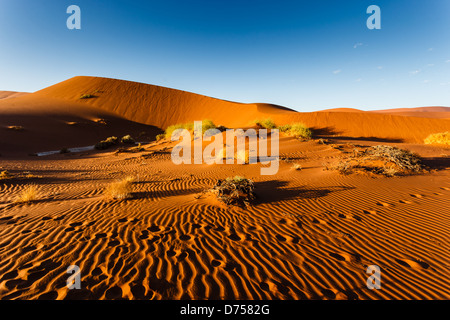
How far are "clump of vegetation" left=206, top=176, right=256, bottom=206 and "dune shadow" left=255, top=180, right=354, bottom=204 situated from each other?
0.33 m

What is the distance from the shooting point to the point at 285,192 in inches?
246

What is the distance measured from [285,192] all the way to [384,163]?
192 inches

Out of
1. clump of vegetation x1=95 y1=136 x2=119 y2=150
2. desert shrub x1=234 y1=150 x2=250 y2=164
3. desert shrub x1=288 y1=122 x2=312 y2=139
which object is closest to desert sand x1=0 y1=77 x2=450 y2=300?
desert shrub x1=234 y1=150 x2=250 y2=164

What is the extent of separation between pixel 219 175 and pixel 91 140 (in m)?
23.9

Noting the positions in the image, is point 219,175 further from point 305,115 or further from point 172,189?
point 305,115

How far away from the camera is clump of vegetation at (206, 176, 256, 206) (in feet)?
17.6

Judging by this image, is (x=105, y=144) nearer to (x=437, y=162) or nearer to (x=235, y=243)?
(x=235, y=243)

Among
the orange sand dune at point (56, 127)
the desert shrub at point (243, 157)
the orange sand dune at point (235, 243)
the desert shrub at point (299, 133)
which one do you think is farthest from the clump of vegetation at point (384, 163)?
the orange sand dune at point (56, 127)

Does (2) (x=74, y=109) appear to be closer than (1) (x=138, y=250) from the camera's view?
No

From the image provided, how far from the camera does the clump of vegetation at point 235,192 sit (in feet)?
→ 17.6

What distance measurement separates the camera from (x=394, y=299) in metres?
2.47

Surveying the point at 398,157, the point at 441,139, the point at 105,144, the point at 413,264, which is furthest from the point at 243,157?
the point at 105,144

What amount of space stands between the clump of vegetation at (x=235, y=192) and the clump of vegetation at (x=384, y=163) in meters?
4.34
